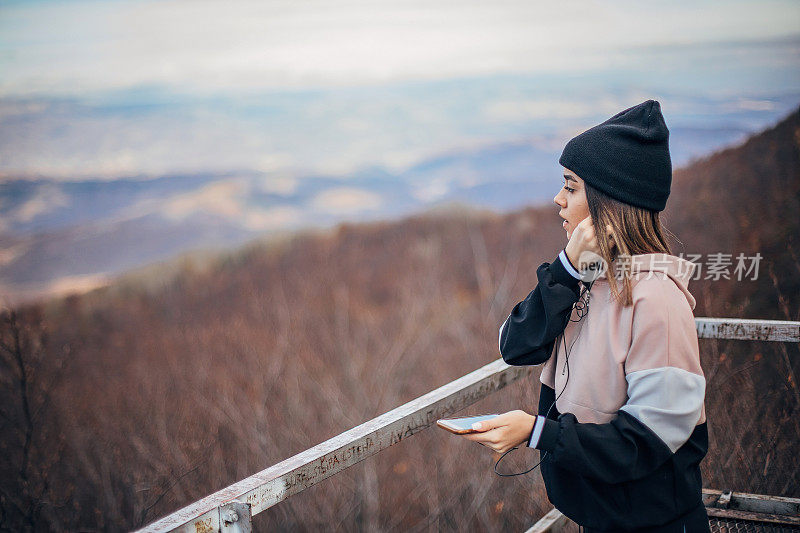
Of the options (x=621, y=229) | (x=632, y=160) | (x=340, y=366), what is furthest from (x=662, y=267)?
(x=340, y=366)

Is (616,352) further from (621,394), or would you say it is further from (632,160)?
(632,160)

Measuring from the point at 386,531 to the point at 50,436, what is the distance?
5450 mm

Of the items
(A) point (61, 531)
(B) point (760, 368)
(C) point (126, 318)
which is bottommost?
(C) point (126, 318)

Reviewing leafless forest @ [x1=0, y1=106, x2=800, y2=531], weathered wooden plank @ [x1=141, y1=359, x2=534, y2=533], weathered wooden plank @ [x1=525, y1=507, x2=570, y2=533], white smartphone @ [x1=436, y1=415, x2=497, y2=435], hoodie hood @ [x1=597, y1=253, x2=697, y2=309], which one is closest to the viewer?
weathered wooden plank @ [x1=141, y1=359, x2=534, y2=533]

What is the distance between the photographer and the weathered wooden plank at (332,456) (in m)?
1.24

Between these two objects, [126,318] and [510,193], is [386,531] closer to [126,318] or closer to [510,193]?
[126,318]

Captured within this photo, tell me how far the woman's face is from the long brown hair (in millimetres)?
25

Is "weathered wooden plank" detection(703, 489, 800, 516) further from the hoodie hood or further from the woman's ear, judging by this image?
the woman's ear

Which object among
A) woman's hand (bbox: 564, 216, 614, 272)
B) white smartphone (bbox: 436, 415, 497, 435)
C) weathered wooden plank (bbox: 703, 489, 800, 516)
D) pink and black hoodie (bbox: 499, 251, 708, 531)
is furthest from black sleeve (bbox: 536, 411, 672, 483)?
weathered wooden plank (bbox: 703, 489, 800, 516)

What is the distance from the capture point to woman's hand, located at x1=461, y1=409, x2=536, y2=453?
1468mm

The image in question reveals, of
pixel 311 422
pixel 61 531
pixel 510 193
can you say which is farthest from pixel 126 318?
pixel 61 531

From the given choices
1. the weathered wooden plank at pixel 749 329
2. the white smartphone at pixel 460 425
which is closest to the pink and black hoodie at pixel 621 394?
the white smartphone at pixel 460 425

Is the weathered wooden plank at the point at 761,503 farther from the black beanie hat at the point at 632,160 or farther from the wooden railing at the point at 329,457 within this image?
the black beanie hat at the point at 632,160

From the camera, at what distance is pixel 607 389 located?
5.08ft
